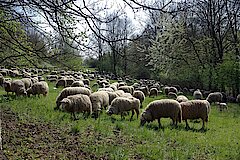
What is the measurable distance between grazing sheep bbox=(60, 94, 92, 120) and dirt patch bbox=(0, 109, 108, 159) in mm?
2146

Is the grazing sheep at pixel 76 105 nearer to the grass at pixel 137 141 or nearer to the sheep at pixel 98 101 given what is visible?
the grass at pixel 137 141

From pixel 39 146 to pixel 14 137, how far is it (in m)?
0.95

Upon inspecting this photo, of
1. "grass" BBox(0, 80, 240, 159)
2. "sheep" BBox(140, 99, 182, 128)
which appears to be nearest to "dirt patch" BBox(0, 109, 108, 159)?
"grass" BBox(0, 80, 240, 159)

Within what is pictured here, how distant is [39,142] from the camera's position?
26.2 feet

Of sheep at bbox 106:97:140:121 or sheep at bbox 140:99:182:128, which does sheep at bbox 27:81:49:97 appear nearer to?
sheep at bbox 106:97:140:121

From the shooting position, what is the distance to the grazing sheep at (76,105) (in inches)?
484

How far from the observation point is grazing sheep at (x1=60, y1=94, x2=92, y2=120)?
40.3ft

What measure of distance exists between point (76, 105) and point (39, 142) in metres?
4.54

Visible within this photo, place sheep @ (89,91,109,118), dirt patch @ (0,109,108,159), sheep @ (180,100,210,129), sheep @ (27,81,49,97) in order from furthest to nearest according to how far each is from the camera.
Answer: sheep @ (27,81,49,97), sheep @ (89,91,109,118), sheep @ (180,100,210,129), dirt patch @ (0,109,108,159)

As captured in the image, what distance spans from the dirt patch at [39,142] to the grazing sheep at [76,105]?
7.04 feet

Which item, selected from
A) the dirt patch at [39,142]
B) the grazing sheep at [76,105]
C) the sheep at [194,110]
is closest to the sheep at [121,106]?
the grazing sheep at [76,105]

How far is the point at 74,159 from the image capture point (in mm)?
6895

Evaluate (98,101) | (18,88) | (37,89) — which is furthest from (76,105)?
(18,88)

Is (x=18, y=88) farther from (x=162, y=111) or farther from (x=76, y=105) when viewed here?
(x=162, y=111)
